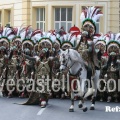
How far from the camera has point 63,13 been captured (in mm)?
32875

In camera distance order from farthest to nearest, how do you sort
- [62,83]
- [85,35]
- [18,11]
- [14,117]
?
[18,11], [62,83], [85,35], [14,117]

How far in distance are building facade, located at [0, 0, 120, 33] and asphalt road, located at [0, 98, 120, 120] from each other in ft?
51.9

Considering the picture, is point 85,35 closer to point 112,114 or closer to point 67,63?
point 67,63

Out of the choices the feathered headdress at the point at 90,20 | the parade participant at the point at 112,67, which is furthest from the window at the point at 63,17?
the feathered headdress at the point at 90,20

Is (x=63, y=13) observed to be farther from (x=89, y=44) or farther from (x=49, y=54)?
(x=89, y=44)

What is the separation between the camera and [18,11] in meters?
34.7

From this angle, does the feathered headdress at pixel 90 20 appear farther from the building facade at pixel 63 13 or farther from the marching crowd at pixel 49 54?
the building facade at pixel 63 13

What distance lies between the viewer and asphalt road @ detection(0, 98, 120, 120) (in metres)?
14.4

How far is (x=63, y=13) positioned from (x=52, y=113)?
1822cm

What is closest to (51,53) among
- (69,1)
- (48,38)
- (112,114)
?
(48,38)

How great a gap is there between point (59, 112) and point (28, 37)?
3506 mm

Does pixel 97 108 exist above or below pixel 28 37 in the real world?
below

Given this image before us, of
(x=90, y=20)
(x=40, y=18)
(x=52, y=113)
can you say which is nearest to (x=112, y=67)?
(x=90, y=20)

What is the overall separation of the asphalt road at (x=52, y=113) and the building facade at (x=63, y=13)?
51.9 feet
